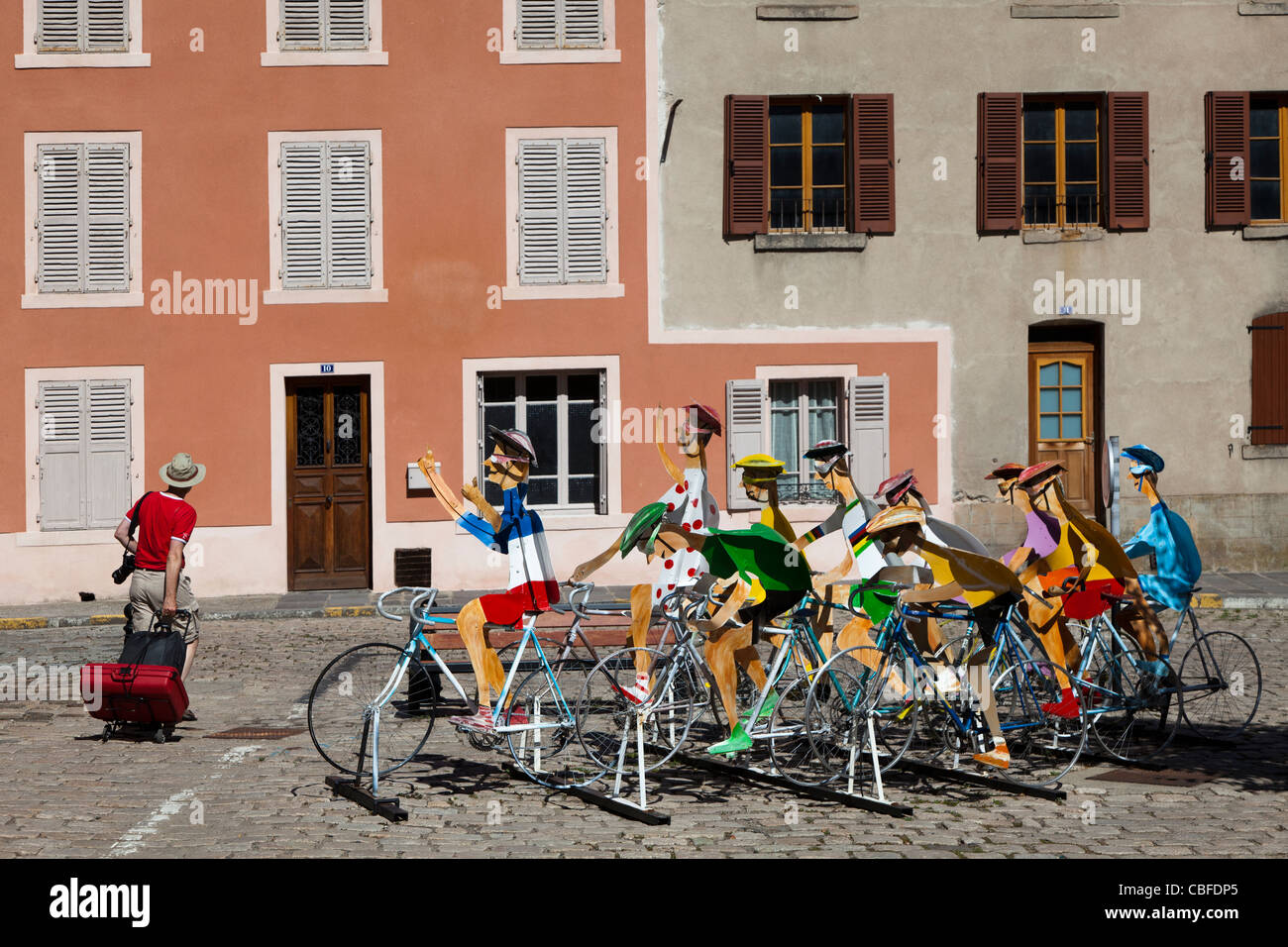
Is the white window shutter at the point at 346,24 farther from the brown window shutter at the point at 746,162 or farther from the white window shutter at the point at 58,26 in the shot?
the brown window shutter at the point at 746,162

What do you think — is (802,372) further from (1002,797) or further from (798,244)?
(1002,797)

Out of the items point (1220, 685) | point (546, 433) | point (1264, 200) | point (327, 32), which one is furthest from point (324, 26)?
point (1220, 685)

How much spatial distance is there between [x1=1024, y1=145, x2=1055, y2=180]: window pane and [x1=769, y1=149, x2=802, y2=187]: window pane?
2.94m

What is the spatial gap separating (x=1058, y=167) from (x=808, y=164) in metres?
3.23

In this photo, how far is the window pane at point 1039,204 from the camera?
19.9 meters

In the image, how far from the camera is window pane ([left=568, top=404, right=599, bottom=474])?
19.6m

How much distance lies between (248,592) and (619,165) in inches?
276

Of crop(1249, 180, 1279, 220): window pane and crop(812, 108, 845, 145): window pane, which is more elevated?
crop(812, 108, 845, 145): window pane

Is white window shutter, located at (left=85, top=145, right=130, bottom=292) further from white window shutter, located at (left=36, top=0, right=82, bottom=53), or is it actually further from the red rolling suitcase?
the red rolling suitcase

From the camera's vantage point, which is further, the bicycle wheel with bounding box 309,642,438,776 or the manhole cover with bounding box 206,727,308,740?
the manhole cover with bounding box 206,727,308,740

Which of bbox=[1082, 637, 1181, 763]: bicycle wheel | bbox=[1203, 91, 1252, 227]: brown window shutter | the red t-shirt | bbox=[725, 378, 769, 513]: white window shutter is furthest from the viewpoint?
bbox=[1203, 91, 1252, 227]: brown window shutter

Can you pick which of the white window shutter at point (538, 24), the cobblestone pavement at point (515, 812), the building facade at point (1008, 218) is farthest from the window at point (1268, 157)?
the cobblestone pavement at point (515, 812)

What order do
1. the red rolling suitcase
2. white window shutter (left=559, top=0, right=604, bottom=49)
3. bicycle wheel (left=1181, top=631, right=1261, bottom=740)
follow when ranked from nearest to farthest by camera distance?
bicycle wheel (left=1181, top=631, right=1261, bottom=740)
the red rolling suitcase
white window shutter (left=559, top=0, right=604, bottom=49)

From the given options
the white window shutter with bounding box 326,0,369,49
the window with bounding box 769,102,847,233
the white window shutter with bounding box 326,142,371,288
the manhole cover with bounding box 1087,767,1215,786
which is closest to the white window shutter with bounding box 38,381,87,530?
the white window shutter with bounding box 326,142,371,288
